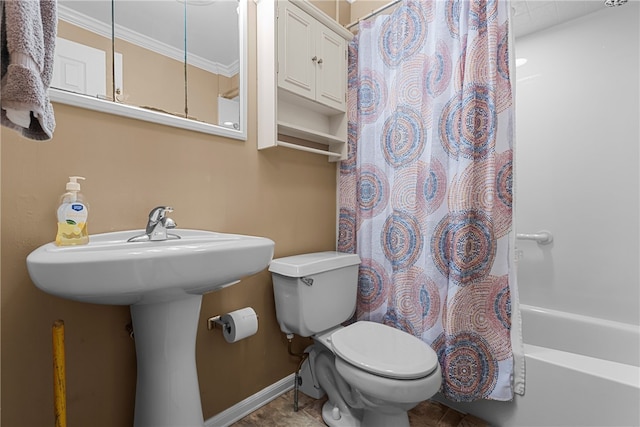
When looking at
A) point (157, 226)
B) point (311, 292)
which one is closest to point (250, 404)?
point (311, 292)

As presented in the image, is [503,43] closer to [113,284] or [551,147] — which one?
[551,147]

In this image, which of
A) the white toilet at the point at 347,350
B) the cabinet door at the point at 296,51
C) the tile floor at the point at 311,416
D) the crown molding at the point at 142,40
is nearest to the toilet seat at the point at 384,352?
the white toilet at the point at 347,350

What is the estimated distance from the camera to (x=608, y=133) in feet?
5.54

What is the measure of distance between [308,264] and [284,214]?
343 mm

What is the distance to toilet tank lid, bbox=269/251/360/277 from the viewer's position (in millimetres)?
1320

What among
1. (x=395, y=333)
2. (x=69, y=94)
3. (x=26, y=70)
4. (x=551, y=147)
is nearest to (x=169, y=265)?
(x=26, y=70)

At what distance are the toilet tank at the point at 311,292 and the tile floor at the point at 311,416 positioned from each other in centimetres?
37

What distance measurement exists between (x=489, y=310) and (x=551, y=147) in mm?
1241

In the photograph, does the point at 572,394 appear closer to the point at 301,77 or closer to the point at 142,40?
the point at 301,77

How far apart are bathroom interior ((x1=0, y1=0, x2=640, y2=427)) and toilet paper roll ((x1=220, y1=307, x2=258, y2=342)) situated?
116mm

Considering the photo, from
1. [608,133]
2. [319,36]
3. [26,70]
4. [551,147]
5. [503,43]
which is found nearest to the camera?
[26,70]

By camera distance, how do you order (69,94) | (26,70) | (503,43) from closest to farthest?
(26,70)
(69,94)
(503,43)

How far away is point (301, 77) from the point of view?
4.85ft

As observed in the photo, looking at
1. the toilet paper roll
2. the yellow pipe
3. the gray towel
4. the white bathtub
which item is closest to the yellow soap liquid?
the yellow pipe
